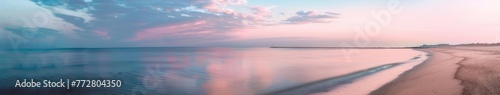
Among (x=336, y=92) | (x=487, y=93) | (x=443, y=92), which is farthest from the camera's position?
(x=336, y=92)

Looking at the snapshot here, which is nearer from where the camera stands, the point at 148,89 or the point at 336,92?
the point at 336,92

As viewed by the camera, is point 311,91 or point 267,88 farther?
point 267,88

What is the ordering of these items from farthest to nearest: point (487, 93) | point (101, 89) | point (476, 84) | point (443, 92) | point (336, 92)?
point (101, 89), point (336, 92), point (476, 84), point (443, 92), point (487, 93)

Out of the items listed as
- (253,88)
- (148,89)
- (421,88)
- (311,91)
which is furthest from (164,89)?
(421,88)

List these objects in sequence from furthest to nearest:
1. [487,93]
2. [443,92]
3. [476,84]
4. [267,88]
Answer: [267,88] → [476,84] → [443,92] → [487,93]

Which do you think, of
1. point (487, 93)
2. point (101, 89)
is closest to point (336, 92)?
point (487, 93)

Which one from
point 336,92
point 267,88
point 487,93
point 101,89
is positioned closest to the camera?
point 487,93

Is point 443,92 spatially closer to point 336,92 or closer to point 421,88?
point 421,88

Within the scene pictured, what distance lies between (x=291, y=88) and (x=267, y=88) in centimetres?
136

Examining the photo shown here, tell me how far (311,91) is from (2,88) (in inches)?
659

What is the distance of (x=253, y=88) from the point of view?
19.1 meters

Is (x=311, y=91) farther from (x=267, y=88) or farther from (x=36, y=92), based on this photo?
(x=36, y=92)

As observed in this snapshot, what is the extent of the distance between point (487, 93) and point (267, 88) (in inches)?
399

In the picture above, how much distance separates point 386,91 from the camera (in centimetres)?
1612
